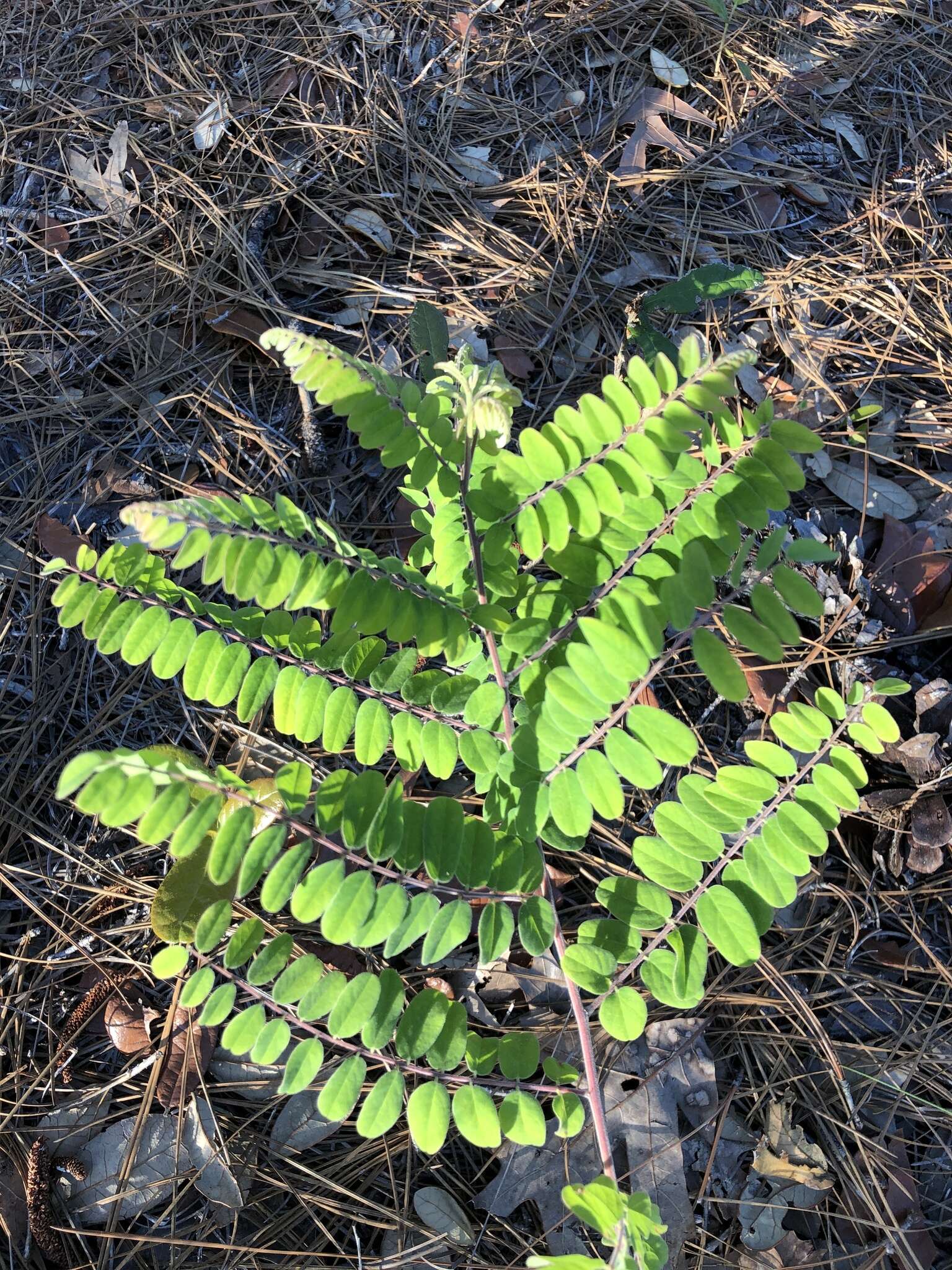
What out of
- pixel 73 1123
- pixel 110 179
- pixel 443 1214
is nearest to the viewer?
pixel 443 1214

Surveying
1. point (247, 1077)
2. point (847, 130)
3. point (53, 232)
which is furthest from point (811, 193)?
point (247, 1077)

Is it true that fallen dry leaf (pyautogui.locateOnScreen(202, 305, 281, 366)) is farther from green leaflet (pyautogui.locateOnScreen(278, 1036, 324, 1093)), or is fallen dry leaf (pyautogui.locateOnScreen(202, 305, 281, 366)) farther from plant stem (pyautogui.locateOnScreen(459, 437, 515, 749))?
green leaflet (pyautogui.locateOnScreen(278, 1036, 324, 1093))

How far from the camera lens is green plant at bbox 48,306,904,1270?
4.36 feet

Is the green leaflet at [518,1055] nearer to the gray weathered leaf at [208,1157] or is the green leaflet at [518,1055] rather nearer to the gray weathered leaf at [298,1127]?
the gray weathered leaf at [298,1127]

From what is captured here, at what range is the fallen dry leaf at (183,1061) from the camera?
2.09 meters

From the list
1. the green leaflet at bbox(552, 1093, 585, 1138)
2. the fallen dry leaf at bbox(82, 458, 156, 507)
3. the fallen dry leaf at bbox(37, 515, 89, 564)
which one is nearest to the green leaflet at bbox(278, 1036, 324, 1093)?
the green leaflet at bbox(552, 1093, 585, 1138)

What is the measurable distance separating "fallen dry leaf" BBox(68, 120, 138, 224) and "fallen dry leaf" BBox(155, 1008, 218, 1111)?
286cm

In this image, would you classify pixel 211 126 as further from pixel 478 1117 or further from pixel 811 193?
pixel 478 1117

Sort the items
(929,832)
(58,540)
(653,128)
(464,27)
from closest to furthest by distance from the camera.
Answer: (929,832) → (58,540) → (653,128) → (464,27)

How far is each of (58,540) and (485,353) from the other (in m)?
1.54

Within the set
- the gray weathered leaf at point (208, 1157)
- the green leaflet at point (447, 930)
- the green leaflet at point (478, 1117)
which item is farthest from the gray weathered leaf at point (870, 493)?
the gray weathered leaf at point (208, 1157)

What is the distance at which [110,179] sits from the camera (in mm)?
3221

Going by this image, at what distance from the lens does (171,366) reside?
2928 mm

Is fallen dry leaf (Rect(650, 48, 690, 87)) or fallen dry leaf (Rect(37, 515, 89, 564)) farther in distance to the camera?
fallen dry leaf (Rect(650, 48, 690, 87))
